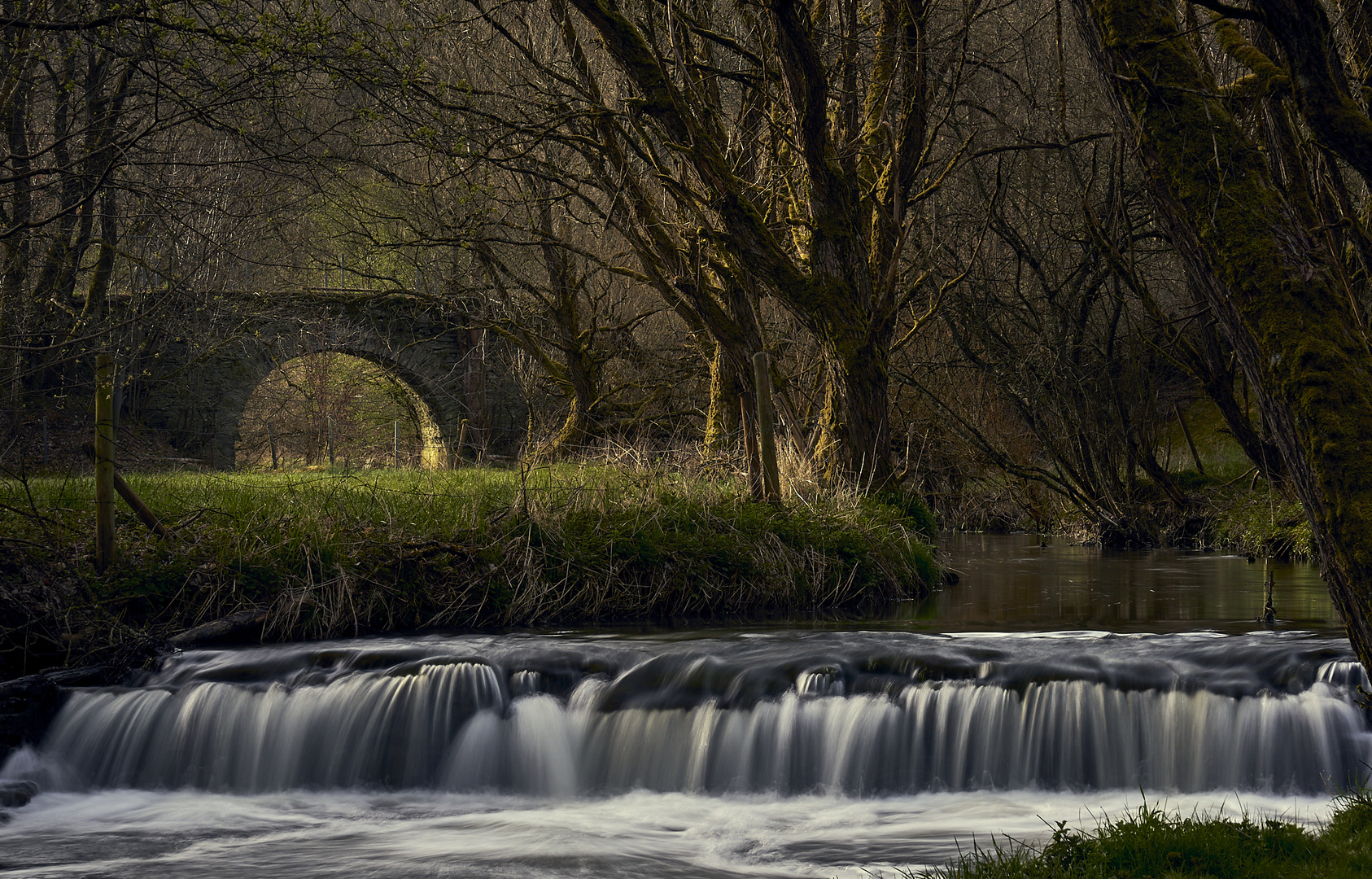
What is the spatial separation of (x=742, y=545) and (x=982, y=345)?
7347mm

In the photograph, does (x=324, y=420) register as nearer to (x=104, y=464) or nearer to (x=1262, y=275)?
(x=104, y=464)

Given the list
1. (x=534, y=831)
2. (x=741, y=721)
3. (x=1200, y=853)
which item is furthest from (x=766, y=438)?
(x=1200, y=853)

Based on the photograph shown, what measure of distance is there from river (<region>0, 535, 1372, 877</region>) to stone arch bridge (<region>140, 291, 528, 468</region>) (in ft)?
47.6

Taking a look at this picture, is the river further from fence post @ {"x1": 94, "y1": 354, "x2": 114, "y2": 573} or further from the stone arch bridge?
the stone arch bridge

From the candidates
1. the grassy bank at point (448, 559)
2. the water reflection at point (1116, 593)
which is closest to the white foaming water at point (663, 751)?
the grassy bank at point (448, 559)

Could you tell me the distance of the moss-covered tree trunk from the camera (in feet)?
12.4

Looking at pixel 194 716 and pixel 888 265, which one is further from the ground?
pixel 888 265

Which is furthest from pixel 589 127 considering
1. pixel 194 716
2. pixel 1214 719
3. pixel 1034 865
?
pixel 1034 865

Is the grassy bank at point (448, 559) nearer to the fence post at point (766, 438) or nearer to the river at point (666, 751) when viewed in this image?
the fence post at point (766, 438)

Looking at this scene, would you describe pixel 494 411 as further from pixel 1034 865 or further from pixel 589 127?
pixel 1034 865

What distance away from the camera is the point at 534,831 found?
564cm

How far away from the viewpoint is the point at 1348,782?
5559mm

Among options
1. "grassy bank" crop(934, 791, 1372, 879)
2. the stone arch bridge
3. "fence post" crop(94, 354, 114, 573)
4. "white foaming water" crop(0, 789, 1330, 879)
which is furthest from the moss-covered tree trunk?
the stone arch bridge

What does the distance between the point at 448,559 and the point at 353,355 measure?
1629 cm
